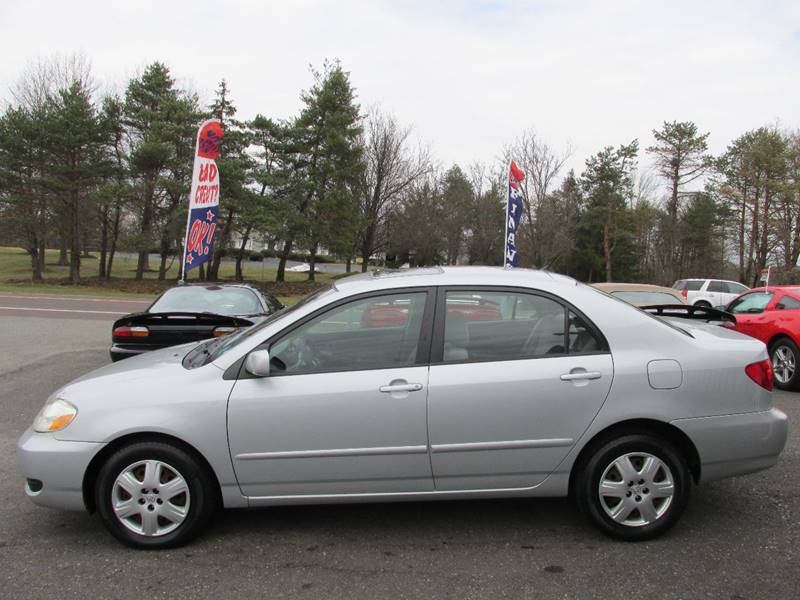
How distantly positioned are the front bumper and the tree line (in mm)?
29218

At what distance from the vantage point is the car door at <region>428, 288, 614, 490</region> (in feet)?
10.8

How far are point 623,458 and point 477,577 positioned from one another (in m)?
1.08

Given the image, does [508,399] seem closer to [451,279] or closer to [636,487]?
[451,279]

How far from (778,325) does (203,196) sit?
11601mm

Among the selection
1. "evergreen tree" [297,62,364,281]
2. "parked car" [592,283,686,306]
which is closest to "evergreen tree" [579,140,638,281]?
"evergreen tree" [297,62,364,281]

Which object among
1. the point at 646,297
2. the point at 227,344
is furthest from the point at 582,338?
the point at 646,297

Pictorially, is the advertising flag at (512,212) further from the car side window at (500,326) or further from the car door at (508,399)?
the car door at (508,399)

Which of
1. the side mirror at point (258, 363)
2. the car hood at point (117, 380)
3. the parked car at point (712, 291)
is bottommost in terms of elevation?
the car hood at point (117, 380)

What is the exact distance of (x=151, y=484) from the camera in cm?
328

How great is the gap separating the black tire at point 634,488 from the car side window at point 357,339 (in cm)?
123

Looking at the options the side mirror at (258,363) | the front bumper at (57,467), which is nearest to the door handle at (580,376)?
the side mirror at (258,363)

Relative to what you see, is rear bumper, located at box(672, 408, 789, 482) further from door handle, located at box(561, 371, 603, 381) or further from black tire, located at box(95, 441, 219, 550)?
black tire, located at box(95, 441, 219, 550)

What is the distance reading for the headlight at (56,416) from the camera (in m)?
3.31

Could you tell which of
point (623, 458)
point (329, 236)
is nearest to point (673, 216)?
point (329, 236)
